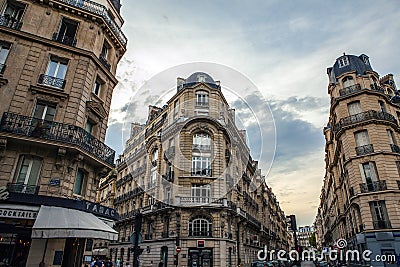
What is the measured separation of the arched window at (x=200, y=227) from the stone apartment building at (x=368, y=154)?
509 inches

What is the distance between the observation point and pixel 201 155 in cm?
2845

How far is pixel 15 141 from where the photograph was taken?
11.7 metres

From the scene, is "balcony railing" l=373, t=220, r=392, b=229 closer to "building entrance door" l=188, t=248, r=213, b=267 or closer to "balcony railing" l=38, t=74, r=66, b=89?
"building entrance door" l=188, t=248, r=213, b=267

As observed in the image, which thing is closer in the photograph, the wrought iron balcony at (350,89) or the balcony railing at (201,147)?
the wrought iron balcony at (350,89)

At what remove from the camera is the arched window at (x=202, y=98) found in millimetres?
30984

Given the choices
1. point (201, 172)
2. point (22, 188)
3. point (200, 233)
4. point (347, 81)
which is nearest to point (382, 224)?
point (347, 81)

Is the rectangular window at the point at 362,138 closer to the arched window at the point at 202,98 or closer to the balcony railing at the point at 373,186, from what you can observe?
the balcony railing at the point at 373,186

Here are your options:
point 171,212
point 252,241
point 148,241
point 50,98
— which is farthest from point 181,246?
point 50,98

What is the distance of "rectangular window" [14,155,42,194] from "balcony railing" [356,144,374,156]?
23.9 metres

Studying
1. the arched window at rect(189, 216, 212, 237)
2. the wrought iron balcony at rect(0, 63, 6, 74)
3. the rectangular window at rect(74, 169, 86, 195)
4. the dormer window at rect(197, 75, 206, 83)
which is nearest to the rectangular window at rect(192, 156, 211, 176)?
the arched window at rect(189, 216, 212, 237)

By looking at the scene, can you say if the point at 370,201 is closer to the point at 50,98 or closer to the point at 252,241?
the point at 252,241

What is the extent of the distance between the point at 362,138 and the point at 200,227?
17125 millimetres

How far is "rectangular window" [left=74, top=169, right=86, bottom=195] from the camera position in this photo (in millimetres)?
13703

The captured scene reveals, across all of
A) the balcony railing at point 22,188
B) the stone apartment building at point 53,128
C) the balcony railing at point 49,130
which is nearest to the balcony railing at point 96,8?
the stone apartment building at point 53,128
